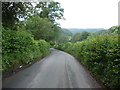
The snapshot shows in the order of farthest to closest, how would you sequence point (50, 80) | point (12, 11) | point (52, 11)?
point (52, 11) < point (12, 11) < point (50, 80)

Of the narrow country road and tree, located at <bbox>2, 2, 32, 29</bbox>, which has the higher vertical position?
tree, located at <bbox>2, 2, 32, 29</bbox>

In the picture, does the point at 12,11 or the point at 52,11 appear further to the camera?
the point at 52,11

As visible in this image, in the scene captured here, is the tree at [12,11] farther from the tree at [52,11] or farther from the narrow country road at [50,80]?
the tree at [52,11]

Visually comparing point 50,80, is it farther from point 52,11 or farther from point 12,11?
point 52,11

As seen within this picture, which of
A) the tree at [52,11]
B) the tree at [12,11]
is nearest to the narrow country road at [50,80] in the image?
the tree at [12,11]

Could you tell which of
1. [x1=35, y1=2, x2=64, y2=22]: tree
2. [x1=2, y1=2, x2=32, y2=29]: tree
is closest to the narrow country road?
[x1=2, y1=2, x2=32, y2=29]: tree

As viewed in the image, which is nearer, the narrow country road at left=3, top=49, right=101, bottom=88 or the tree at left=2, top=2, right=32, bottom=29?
the narrow country road at left=3, top=49, right=101, bottom=88

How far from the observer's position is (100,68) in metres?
5.97

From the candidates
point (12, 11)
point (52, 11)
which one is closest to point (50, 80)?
point (12, 11)

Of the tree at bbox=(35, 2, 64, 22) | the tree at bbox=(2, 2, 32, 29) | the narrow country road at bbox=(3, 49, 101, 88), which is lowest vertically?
the narrow country road at bbox=(3, 49, 101, 88)

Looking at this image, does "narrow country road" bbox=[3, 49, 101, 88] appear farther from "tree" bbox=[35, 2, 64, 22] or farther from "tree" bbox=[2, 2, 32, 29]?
"tree" bbox=[35, 2, 64, 22]

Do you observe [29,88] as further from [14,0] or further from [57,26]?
[57,26]

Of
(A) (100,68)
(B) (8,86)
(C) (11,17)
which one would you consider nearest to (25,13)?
(C) (11,17)

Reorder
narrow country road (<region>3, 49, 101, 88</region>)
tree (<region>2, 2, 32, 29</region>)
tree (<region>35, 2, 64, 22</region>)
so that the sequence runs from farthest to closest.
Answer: tree (<region>35, 2, 64, 22</region>)
tree (<region>2, 2, 32, 29</region>)
narrow country road (<region>3, 49, 101, 88</region>)
